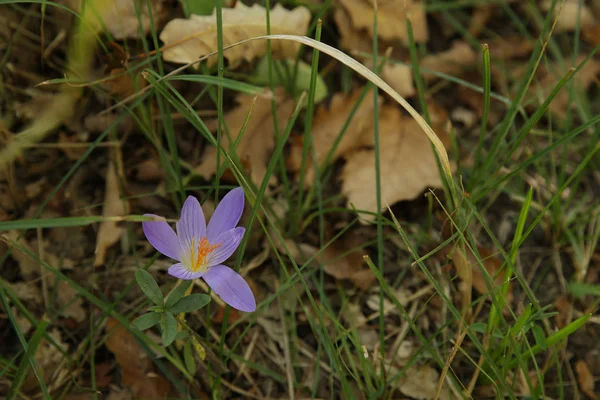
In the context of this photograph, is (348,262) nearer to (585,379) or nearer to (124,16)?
(585,379)

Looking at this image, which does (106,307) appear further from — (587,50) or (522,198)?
(587,50)

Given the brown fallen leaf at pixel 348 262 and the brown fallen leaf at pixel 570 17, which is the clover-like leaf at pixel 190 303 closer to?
the brown fallen leaf at pixel 348 262

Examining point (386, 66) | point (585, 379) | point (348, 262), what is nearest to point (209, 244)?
point (348, 262)

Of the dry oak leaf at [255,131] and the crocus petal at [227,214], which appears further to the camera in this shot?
the dry oak leaf at [255,131]

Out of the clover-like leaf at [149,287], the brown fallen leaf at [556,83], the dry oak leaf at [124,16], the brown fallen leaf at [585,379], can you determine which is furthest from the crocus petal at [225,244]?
the brown fallen leaf at [556,83]

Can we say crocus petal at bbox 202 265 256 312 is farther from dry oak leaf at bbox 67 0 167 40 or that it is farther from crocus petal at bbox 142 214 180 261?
dry oak leaf at bbox 67 0 167 40

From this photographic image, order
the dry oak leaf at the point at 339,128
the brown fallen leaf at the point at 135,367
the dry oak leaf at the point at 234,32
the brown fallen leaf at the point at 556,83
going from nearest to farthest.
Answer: the brown fallen leaf at the point at 135,367, the dry oak leaf at the point at 234,32, the dry oak leaf at the point at 339,128, the brown fallen leaf at the point at 556,83

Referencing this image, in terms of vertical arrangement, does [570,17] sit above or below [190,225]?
above
